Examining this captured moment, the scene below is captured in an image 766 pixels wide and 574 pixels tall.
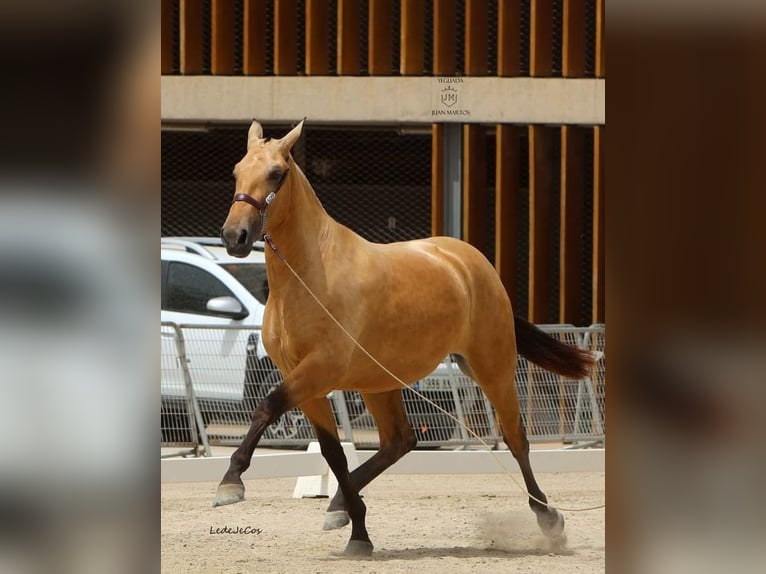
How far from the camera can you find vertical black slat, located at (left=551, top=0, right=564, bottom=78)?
13106 millimetres

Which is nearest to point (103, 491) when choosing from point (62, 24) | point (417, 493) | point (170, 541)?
point (62, 24)

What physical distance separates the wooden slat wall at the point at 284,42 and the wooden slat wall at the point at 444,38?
1.37 metres

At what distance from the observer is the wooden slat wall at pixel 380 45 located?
12625 mm

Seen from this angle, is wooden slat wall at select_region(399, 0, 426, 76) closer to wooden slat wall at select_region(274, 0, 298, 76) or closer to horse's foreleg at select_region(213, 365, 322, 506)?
wooden slat wall at select_region(274, 0, 298, 76)

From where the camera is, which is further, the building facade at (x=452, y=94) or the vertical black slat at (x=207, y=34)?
the vertical black slat at (x=207, y=34)

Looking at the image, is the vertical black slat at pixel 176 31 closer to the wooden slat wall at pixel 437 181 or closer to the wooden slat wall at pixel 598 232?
the wooden slat wall at pixel 437 181

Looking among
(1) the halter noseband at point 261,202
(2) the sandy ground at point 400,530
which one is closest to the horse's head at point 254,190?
(1) the halter noseband at point 261,202

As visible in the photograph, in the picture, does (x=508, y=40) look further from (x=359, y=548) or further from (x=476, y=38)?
(x=359, y=548)

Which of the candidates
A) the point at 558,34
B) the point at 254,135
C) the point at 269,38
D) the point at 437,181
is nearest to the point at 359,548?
the point at 254,135

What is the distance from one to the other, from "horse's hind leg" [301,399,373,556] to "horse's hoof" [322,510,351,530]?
0.82ft

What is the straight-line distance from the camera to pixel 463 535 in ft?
25.9

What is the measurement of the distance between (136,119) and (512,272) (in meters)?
10.5

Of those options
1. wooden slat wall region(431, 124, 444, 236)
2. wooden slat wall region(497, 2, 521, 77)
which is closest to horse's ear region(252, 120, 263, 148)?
wooden slat wall region(431, 124, 444, 236)

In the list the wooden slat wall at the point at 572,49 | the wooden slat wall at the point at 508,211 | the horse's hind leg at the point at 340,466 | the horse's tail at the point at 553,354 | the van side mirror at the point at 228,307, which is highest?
the wooden slat wall at the point at 572,49
